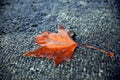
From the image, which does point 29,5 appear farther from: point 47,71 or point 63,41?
point 47,71

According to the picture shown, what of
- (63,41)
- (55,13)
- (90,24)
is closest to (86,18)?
(90,24)

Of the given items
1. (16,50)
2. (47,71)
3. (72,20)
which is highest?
(72,20)

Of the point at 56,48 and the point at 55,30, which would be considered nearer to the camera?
the point at 56,48

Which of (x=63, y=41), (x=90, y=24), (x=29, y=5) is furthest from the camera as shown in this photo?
(x=29, y=5)
